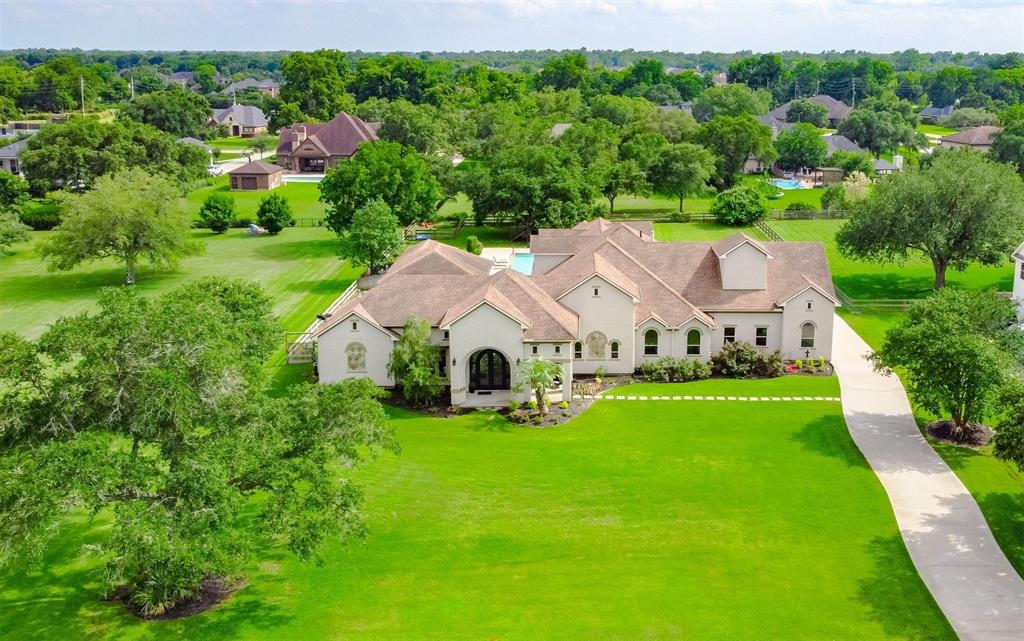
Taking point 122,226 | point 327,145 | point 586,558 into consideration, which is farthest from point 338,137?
point 586,558

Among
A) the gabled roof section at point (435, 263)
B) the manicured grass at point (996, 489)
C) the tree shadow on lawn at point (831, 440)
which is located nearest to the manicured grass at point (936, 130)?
the gabled roof section at point (435, 263)

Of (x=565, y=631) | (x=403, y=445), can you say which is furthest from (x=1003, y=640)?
(x=403, y=445)

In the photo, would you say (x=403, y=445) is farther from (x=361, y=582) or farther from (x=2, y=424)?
(x=2, y=424)

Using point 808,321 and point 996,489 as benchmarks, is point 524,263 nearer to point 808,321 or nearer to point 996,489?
point 808,321

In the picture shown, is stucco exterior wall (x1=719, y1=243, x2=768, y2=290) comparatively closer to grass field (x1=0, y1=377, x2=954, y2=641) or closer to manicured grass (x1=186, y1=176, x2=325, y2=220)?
grass field (x1=0, y1=377, x2=954, y2=641)

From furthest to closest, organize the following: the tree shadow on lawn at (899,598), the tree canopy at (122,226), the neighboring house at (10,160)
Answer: the neighboring house at (10,160) → the tree canopy at (122,226) → the tree shadow on lawn at (899,598)

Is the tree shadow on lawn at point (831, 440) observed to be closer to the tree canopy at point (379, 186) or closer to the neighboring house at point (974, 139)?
the tree canopy at point (379, 186)

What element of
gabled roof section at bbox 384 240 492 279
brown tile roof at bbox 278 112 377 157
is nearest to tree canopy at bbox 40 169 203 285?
gabled roof section at bbox 384 240 492 279
